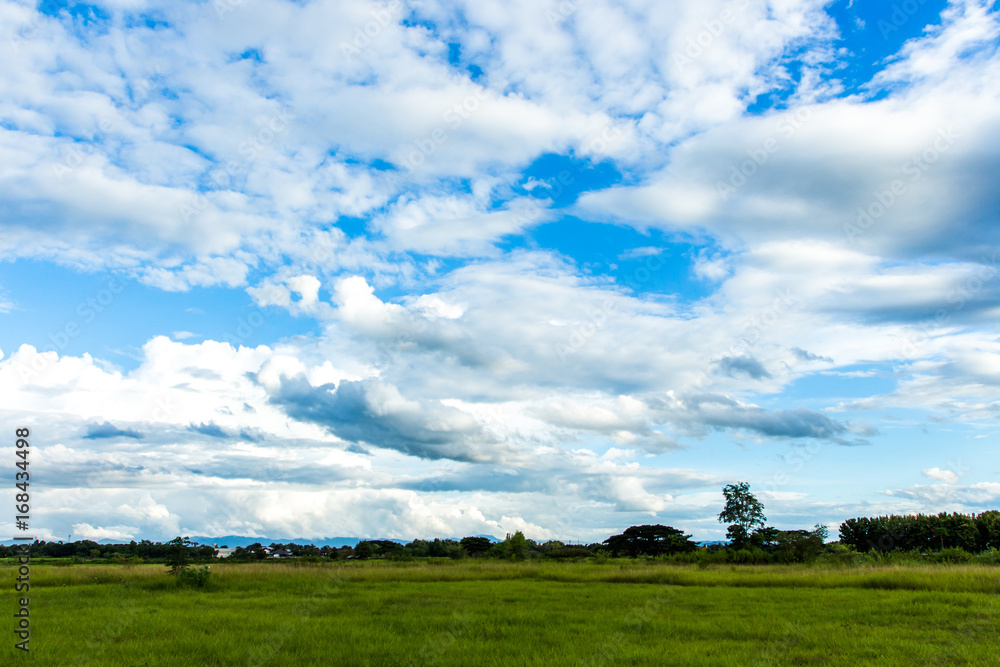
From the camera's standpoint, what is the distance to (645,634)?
1464 centimetres

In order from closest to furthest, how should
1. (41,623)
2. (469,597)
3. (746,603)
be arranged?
(41,623) < (746,603) < (469,597)

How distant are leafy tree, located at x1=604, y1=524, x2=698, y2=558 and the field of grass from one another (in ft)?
149

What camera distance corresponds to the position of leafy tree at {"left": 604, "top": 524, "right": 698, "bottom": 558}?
7150 cm

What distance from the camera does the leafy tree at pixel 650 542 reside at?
235ft

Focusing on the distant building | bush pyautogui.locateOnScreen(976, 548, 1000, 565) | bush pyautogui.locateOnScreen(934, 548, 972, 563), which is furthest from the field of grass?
the distant building

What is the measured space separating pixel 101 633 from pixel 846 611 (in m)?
21.1

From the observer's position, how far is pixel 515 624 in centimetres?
1622

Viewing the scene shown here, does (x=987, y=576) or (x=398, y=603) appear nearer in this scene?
(x=398, y=603)

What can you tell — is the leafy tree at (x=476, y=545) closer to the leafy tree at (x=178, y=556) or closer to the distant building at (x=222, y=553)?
the distant building at (x=222, y=553)

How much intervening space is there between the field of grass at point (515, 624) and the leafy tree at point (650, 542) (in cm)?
4554

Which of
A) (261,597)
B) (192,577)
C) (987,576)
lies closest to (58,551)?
(192,577)

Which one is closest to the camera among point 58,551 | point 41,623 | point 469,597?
point 41,623

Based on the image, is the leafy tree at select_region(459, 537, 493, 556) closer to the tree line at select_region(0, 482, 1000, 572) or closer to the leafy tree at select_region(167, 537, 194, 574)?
the tree line at select_region(0, 482, 1000, 572)

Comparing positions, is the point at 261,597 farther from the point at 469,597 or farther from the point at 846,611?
the point at 846,611
